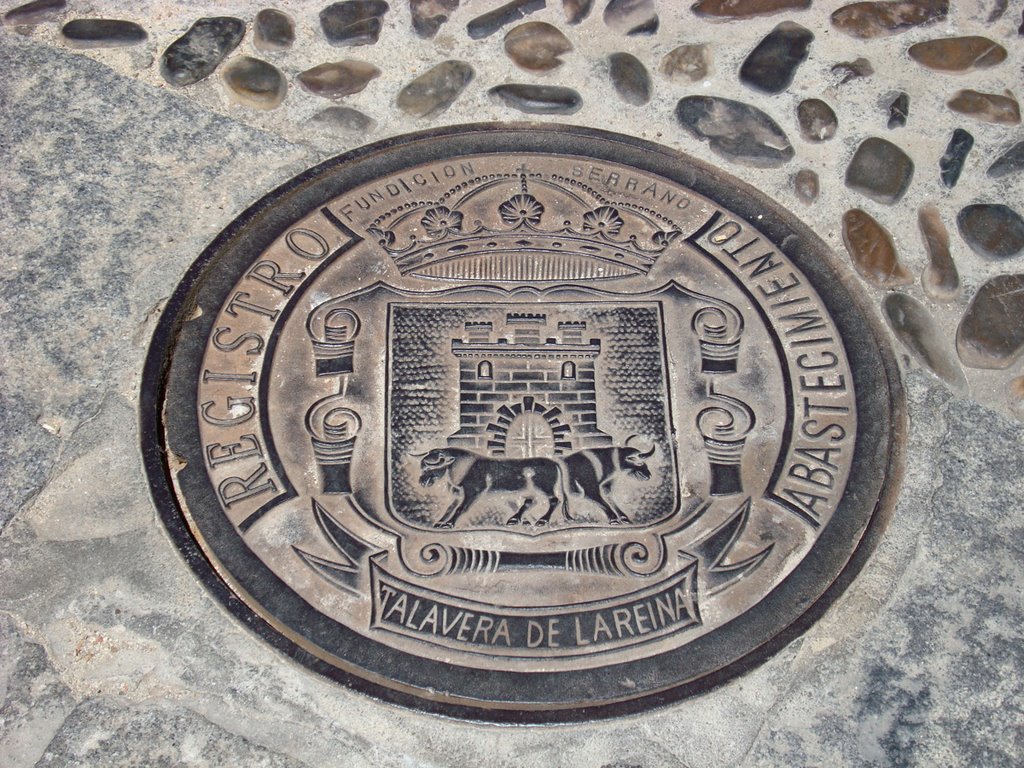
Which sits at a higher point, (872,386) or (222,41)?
(222,41)

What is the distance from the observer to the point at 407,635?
1869 millimetres

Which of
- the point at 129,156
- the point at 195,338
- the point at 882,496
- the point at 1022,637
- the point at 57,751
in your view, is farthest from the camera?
the point at 129,156

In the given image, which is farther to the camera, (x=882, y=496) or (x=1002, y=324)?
(x=1002, y=324)

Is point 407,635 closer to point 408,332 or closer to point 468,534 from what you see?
point 468,534

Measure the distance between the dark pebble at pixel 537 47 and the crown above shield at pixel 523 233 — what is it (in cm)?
38

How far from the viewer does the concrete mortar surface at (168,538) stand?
179 cm

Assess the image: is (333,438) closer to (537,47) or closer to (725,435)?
(725,435)

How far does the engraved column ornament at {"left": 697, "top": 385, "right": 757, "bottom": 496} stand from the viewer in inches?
79.0

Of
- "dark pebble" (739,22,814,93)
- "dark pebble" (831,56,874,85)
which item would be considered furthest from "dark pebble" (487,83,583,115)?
"dark pebble" (831,56,874,85)

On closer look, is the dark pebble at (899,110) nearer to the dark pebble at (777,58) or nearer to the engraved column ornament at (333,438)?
the dark pebble at (777,58)

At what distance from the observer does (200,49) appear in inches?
98.6

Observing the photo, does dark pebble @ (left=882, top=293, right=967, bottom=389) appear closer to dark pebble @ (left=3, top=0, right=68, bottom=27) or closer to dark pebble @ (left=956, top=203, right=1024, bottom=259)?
dark pebble @ (left=956, top=203, right=1024, bottom=259)

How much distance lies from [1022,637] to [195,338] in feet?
6.08

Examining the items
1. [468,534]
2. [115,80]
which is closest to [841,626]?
[468,534]
